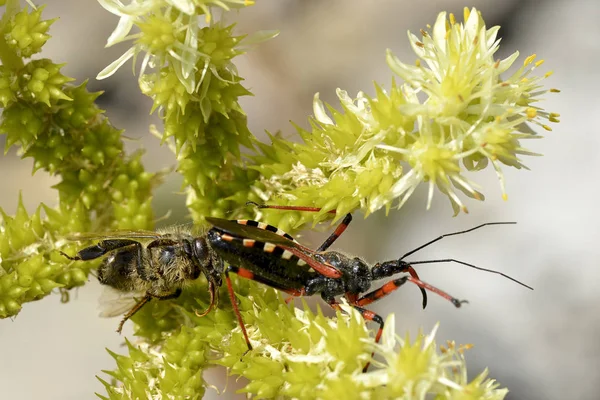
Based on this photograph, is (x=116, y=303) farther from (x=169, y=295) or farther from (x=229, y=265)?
(x=229, y=265)

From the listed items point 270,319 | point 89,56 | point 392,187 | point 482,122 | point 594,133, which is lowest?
point 270,319

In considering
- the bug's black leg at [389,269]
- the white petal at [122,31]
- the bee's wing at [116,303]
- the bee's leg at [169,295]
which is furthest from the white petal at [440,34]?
the bee's wing at [116,303]

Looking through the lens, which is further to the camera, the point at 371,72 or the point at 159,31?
the point at 371,72

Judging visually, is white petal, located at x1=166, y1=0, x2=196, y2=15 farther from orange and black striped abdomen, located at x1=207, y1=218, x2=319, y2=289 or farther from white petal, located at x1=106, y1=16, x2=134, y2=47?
orange and black striped abdomen, located at x1=207, y1=218, x2=319, y2=289

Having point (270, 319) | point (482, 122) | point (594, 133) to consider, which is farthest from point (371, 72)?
point (270, 319)

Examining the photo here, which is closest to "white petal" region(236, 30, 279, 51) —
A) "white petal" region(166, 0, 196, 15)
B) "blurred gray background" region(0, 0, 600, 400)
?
"white petal" region(166, 0, 196, 15)

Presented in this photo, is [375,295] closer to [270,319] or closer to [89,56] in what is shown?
[270,319]

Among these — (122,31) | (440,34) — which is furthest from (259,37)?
(440,34)
